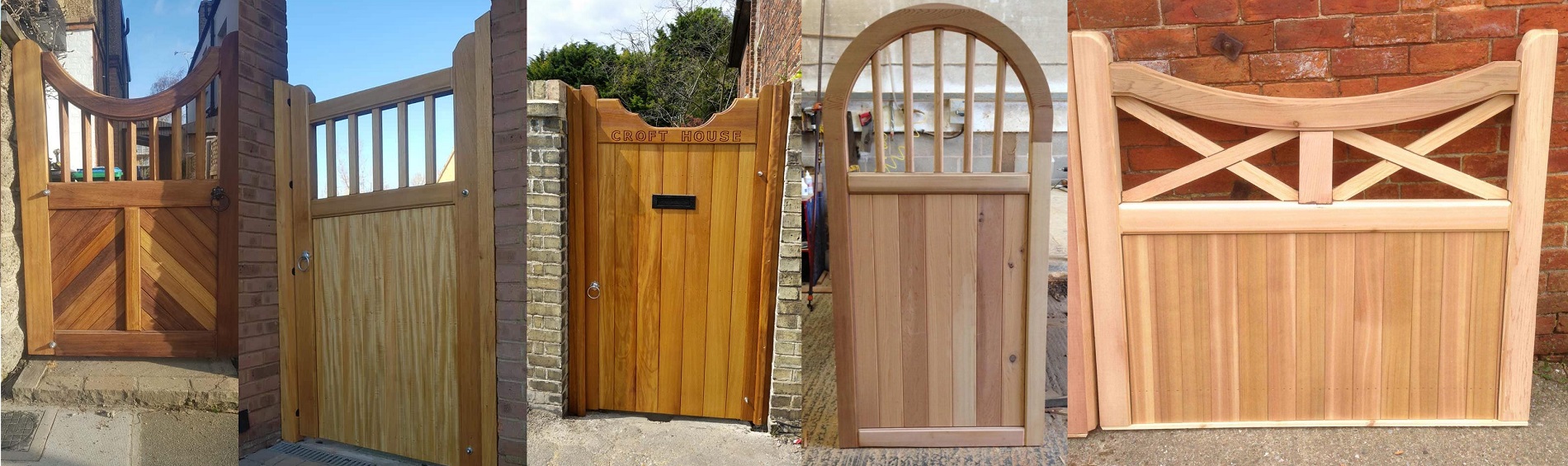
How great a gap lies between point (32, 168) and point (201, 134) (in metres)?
0.43

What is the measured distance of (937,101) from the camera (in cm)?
196

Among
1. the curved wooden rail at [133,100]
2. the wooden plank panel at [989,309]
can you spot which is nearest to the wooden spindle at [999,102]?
the wooden plank panel at [989,309]

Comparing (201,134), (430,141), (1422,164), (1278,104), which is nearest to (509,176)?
(430,141)

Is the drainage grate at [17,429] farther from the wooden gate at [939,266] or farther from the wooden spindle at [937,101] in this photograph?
the wooden spindle at [937,101]

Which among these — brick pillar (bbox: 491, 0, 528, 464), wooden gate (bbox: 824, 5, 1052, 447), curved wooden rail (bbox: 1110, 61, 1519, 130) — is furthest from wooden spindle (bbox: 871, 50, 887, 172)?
brick pillar (bbox: 491, 0, 528, 464)

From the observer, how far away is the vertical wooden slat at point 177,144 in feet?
5.30

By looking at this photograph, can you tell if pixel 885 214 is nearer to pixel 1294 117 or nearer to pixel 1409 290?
pixel 1294 117

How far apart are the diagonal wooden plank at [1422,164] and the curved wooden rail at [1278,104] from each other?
0.04m

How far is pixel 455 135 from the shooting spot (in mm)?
1507

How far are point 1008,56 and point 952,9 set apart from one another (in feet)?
0.61

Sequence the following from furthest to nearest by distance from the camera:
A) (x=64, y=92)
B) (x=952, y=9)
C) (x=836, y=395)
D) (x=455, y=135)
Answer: (x=836, y=395)
(x=952, y=9)
(x=64, y=92)
(x=455, y=135)

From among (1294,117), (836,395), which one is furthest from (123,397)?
(1294,117)

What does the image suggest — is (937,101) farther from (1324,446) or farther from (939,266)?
(1324,446)

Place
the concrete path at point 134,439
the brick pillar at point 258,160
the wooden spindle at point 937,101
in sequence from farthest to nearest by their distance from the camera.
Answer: the wooden spindle at point 937,101
the concrete path at point 134,439
the brick pillar at point 258,160
